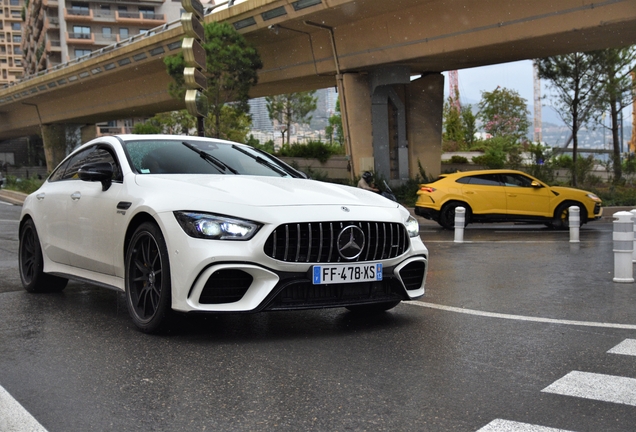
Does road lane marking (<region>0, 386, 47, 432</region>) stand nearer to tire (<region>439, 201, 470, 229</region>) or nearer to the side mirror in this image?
the side mirror

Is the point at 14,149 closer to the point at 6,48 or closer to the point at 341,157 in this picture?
the point at 6,48

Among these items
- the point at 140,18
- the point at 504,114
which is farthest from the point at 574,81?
the point at 140,18

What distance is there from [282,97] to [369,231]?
67.6 metres

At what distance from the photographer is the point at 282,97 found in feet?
238

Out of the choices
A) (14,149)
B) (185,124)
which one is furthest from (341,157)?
(14,149)

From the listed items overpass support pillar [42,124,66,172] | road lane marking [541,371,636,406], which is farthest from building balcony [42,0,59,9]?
road lane marking [541,371,636,406]

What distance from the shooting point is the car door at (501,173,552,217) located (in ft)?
64.8

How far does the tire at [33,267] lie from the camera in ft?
25.6

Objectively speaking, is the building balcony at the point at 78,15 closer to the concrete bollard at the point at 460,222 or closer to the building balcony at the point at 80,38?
the building balcony at the point at 80,38

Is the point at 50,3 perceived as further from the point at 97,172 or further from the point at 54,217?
the point at 97,172

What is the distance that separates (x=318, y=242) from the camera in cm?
558

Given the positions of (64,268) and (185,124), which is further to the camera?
(185,124)

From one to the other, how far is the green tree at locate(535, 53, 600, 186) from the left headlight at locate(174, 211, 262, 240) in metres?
28.1

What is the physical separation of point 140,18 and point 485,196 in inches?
3539
